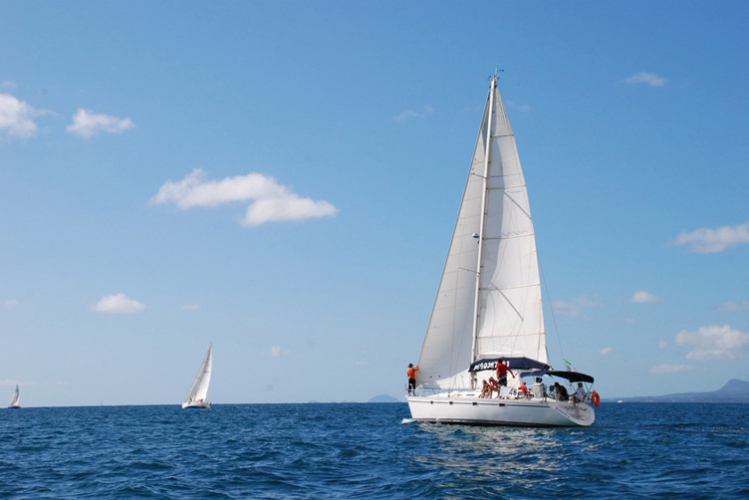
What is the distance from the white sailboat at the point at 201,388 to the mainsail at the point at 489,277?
6136cm

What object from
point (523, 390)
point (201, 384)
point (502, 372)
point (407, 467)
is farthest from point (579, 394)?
point (201, 384)

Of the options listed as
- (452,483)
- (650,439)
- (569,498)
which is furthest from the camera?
(650,439)

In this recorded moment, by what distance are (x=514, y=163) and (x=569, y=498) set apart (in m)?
22.2

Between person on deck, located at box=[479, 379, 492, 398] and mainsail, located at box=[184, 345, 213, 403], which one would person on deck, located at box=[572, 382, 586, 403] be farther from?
mainsail, located at box=[184, 345, 213, 403]

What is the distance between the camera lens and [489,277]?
34656 millimetres

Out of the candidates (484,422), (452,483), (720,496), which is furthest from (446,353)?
(720,496)

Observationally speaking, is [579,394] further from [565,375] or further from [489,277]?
[489,277]

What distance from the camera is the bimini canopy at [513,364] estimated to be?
3203cm

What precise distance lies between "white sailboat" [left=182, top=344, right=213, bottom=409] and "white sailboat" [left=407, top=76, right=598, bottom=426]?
61384mm

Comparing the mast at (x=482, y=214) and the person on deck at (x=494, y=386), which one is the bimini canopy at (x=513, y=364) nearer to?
the mast at (x=482, y=214)

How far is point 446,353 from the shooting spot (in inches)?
1368

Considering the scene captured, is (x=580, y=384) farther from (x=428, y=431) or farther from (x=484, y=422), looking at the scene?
(x=428, y=431)

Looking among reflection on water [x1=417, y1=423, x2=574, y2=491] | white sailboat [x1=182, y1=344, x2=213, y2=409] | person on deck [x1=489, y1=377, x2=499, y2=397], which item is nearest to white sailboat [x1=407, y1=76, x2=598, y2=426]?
person on deck [x1=489, y1=377, x2=499, y2=397]

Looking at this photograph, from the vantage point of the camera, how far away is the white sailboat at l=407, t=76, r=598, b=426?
109ft
